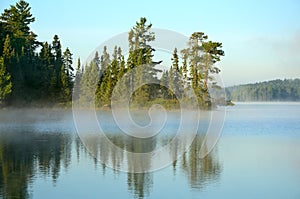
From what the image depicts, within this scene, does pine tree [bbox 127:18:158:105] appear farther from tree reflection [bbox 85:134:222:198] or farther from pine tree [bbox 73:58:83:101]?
tree reflection [bbox 85:134:222:198]

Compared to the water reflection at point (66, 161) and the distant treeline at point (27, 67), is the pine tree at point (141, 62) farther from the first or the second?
the water reflection at point (66, 161)

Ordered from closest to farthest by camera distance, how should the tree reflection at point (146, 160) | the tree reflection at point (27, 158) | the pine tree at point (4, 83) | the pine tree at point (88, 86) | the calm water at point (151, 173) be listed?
the calm water at point (151, 173) → the tree reflection at point (27, 158) → the tree reflection at point (146, 160) → the pine tree at point (4, 83) → the pine tree at point (88, 86)

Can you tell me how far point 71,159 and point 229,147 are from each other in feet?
23.5

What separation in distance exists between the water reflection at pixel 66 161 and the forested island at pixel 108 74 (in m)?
21.8

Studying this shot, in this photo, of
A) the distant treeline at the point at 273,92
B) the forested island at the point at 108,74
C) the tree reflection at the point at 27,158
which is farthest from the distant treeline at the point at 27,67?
the distant treeline at the point at 273,92

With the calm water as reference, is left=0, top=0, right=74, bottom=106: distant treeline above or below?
above

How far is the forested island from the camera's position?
45.4 m

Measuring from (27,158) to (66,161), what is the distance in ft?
4.51

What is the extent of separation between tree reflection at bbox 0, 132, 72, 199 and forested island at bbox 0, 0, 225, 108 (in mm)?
21517

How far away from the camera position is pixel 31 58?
50.7m

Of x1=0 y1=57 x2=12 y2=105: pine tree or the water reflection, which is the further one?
x1=0 y1=57 x2=12 y2=105: pine tree

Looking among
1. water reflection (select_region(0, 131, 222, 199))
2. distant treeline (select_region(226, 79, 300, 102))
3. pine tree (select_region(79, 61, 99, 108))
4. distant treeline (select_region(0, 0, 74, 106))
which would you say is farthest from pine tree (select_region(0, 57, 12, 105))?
distant treeline (select_region(226, 79, 300, 102))

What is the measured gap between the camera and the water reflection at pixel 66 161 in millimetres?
12664

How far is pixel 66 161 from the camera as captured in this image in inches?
643
